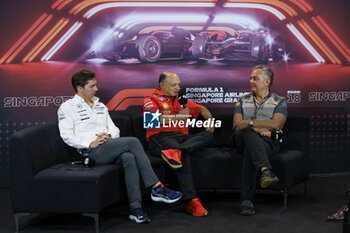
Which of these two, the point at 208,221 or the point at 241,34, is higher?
the point at 241,34

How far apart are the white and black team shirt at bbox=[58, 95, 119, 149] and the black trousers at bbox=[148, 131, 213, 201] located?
1.40ft

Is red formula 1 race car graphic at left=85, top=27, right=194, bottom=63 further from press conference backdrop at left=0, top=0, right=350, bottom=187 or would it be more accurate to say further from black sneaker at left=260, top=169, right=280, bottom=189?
black sneaker at left=260, top=169, right=280, bottom=189

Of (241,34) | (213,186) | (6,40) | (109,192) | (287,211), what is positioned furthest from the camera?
(241,34)

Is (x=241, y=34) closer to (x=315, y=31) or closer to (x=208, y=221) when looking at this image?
(x=315, y=31)

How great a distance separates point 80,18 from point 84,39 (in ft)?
0.82

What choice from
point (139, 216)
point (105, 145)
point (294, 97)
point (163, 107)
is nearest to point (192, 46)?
point (163, 107)

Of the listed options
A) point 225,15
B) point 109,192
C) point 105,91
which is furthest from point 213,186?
point 225,15

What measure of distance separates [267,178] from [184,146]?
2.74 ft

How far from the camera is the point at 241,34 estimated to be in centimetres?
510

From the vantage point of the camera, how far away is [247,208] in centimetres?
385

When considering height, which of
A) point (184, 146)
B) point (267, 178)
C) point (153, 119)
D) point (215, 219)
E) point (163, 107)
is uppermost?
point (163, 107)

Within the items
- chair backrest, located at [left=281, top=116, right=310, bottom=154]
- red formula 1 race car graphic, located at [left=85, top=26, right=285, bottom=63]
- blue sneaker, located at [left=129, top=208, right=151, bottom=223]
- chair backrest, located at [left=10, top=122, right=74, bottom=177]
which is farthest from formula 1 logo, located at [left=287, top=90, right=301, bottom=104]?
chair backrest, located at [left=10, top=122, right=74, bottom=177]

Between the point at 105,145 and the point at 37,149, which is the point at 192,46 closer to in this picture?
the point at 105,145

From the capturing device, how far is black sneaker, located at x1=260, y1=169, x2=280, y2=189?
3.69 metres
